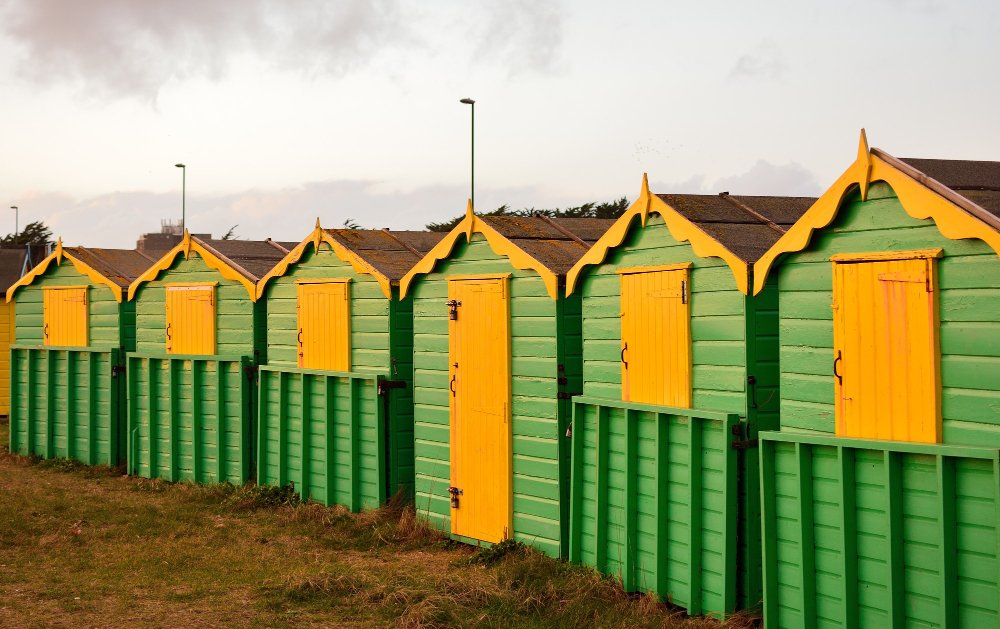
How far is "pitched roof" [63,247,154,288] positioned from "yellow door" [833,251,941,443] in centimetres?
1203

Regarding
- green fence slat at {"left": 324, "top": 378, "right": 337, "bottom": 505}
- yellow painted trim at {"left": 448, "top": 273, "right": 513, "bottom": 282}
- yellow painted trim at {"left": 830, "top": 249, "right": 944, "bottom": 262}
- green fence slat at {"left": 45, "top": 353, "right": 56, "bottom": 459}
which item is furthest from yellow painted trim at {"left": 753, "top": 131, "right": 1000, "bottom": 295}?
green fence slat at {"left": 45, "top": 353, "right": 56, "bottom": 459}

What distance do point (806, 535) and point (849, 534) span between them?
344 millimetres

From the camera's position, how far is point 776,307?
8016mm

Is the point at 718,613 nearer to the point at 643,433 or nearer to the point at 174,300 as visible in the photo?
the point at 643,433

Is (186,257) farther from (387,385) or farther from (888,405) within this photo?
(888,405)

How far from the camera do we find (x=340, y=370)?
12.7 m

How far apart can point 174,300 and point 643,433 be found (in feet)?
28.2

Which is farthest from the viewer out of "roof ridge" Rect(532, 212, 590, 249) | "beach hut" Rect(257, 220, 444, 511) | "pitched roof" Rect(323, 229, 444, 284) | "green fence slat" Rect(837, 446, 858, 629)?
"pitched roof" Rect(323, 229, 444, 284)

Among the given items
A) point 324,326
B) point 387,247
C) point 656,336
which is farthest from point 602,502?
point 387,247

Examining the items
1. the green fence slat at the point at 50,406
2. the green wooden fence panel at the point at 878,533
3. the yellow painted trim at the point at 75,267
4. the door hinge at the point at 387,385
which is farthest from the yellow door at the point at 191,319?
the green wooden fence panel at the point at 878,533

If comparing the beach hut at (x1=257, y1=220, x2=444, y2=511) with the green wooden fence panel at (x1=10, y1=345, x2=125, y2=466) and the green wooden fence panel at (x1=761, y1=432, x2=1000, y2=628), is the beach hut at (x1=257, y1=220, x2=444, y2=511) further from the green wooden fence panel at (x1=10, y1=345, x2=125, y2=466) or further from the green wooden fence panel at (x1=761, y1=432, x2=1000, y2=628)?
the green wooden fence panel at (x1=761, y1=432, x2=1000, y2=628)

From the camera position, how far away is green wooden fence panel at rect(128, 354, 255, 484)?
14328mm

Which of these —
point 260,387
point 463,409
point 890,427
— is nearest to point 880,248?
point 890,427

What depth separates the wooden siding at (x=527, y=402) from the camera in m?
9.88
